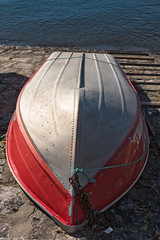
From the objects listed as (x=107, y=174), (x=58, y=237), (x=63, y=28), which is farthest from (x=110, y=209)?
(x=63, y=28)

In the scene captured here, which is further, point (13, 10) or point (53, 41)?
point (13, 10)

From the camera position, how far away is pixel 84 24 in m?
14.6

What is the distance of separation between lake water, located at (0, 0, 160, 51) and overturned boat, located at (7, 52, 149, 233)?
9206mm

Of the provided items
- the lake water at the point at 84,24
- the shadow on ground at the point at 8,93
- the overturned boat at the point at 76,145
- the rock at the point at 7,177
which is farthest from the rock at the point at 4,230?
the lake water at the point at 84,24

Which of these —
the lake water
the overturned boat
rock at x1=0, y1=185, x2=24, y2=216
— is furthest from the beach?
the lake water

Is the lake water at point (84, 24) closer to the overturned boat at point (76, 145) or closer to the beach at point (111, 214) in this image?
the overturned boat at point (76, 145)

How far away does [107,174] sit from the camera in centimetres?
311

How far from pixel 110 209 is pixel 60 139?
1295mm

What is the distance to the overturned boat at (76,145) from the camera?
295cm

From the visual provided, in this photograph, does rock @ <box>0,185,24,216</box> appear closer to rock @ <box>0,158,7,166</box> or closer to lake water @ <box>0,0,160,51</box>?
rock @ <box>0,158,7,166</box>

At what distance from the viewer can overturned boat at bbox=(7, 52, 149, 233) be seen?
2945mm

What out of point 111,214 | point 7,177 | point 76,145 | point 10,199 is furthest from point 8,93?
point 111,214

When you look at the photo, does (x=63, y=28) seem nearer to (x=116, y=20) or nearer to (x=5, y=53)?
(x=116, y=20)

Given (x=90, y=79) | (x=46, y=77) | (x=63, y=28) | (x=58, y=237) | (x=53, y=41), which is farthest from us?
(x=63, y=28)
